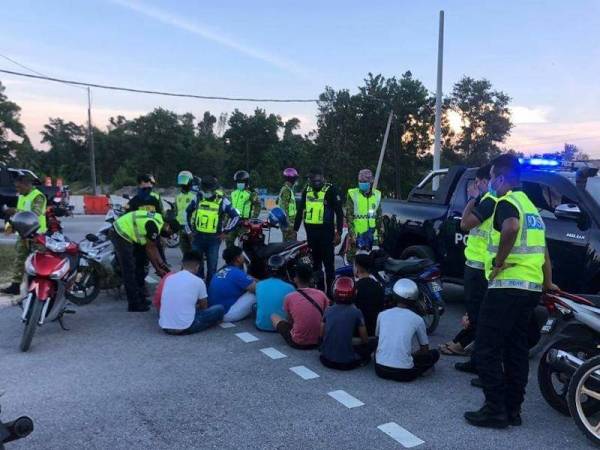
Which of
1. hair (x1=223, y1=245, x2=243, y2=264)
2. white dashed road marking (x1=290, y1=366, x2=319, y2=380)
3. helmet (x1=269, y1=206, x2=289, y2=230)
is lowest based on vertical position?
white dashed road marking (x1=290, y1=366, x2=319, y2=380)

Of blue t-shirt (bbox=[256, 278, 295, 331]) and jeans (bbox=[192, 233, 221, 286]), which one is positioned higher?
jeans (bbox=[192, 233, 221, 286])

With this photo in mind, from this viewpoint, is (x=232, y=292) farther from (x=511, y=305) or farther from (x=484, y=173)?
(x=511, y=305)

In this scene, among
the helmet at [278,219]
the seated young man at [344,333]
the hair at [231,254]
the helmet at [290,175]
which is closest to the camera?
the seated young man at [344,333]

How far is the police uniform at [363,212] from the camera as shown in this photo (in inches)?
297

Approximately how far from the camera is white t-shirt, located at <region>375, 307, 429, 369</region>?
457cm

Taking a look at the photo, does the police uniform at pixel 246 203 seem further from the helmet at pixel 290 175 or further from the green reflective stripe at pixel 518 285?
the green reflective stripe at pixel 518 285

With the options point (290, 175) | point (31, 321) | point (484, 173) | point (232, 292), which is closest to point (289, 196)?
point (290, 175)

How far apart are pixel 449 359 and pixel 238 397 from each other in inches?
90.9

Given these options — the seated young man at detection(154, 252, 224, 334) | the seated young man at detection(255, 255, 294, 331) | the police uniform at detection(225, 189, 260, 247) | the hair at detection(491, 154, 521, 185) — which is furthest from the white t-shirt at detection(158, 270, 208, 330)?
the hair at detection(491, 154, 521, 185)

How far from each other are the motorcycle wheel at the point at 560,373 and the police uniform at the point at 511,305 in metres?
0.32

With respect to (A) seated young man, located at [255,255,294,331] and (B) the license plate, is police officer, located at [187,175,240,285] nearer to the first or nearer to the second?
(A) seated young man, located at [255,255,294,331]

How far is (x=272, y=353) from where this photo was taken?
5383 millimetres

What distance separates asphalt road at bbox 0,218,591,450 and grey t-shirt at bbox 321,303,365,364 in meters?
0.17

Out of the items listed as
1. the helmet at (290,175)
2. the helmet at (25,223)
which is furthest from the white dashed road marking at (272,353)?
the helmet at (290,175)
